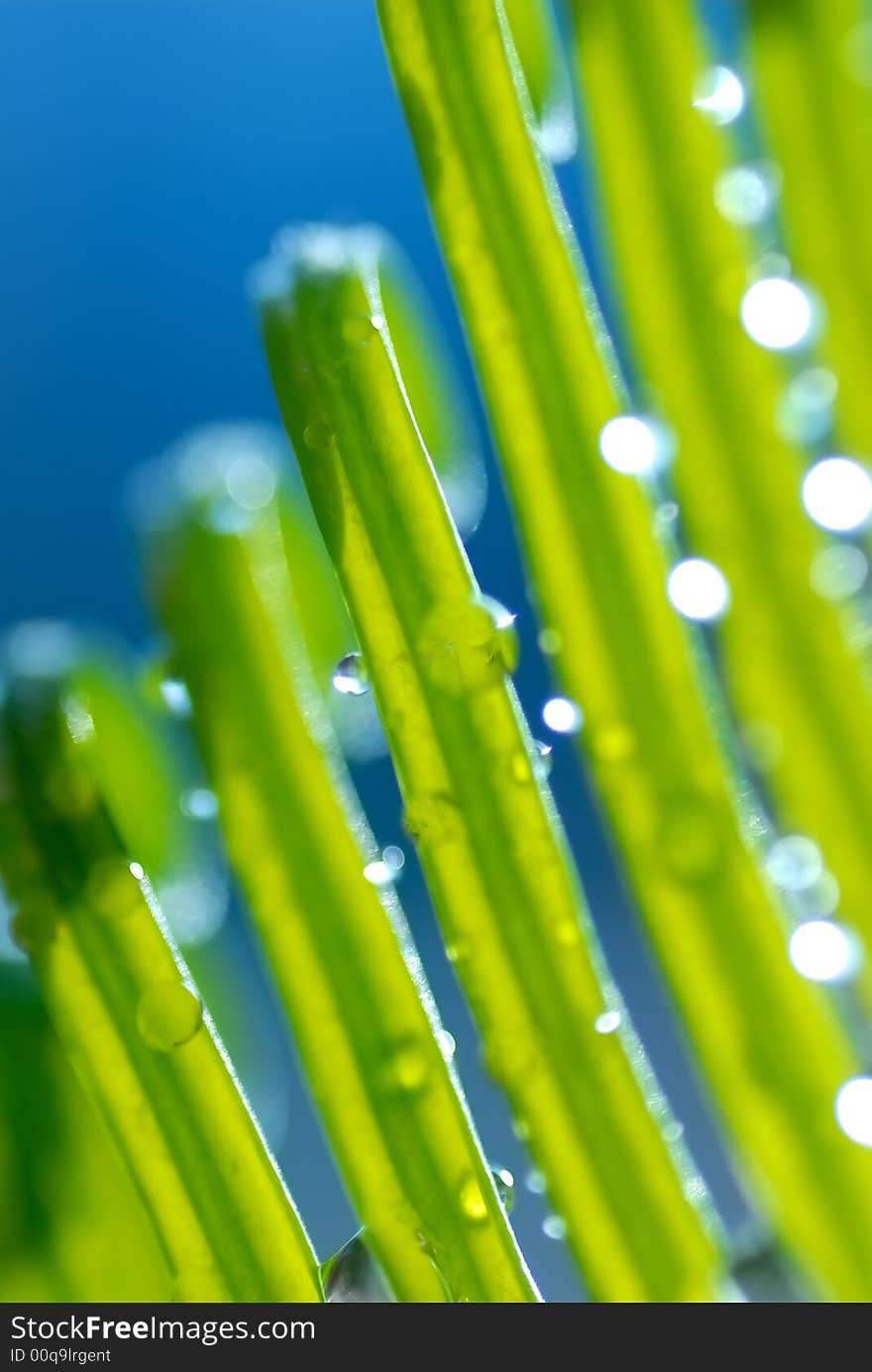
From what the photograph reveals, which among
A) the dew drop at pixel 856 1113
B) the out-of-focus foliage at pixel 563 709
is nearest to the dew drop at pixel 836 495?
the out-of-focus foliage at pixel 563 709

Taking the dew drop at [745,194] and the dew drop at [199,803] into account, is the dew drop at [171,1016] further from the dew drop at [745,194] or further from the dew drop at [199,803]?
the dew drop at [745,194]

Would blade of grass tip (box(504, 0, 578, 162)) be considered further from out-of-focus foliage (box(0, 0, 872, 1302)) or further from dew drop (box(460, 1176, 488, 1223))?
dew drop (box(460, 1176, 488, 1223))

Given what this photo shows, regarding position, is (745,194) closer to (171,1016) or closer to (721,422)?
(721,422)

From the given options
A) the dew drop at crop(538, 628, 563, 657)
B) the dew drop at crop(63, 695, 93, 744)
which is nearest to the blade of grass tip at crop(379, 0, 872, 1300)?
the dew drop at crop(538, 628, 563, 657)

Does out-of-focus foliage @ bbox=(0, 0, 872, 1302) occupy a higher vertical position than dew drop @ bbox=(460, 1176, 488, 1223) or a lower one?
higher

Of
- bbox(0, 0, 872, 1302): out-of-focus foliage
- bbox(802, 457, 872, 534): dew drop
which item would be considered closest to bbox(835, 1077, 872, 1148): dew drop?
bbox(0, 0, 872, 1302): out-of-focus foliage

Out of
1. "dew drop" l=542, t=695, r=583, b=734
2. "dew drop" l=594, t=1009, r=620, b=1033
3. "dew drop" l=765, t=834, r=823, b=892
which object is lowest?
"dew drop" l=594, t=1009, r=620, b=1033

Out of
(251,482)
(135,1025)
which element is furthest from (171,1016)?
(251,482)
